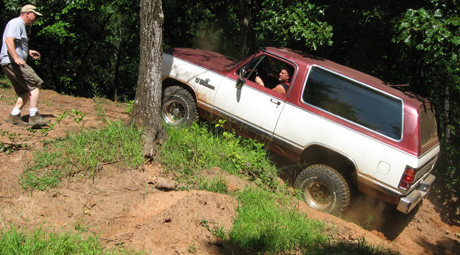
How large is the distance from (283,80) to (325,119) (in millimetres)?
1033

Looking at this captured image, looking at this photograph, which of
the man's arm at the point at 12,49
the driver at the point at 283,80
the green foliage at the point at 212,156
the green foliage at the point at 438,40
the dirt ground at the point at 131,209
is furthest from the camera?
the driver at the point at 283,80

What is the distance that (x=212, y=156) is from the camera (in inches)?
213

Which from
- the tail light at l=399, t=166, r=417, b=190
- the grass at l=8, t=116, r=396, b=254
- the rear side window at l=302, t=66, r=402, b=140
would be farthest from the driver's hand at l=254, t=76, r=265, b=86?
the tail light at l=399, t=166, r=417, b=190

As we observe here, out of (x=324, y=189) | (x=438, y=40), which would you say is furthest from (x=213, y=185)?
(x=438, y=40)

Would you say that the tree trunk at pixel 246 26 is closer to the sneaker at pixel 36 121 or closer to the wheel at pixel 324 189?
the wheel at pixel 324 189

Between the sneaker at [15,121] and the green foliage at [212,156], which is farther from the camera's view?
the sneaker at [15,121]

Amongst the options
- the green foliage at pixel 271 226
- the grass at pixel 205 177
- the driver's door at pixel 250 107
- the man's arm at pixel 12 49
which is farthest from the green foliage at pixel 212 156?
the man's arm at pixel 12 49

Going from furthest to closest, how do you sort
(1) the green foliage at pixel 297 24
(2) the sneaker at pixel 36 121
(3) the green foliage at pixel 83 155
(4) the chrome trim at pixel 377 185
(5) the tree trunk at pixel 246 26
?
(5) the tree trunk at pixel 246 26 < (1) the green foliage at pixel 297 24 < (2) the sneaker at pixel 36 121 < (4) the chrome trim at pixel 377 185 < (3) the green foliage at pixel 83 155

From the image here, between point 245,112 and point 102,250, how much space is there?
3.14 meters

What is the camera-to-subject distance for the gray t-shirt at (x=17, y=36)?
5.12 m

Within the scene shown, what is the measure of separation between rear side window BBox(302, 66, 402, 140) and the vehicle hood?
155 cm

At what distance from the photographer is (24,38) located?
5.27 meters

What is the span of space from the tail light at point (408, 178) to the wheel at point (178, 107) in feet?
10.8

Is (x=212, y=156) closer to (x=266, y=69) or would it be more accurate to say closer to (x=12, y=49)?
(x=266, y=69)
